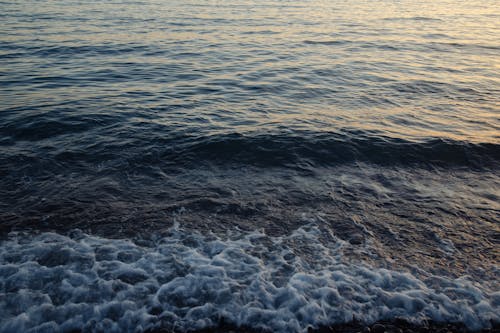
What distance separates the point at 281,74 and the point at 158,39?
10454 mm

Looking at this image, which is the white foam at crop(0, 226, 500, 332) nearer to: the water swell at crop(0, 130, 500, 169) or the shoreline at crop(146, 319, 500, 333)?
the shoreline at crop(146, 319, 500, 333)

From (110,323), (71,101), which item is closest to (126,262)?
(110,323)

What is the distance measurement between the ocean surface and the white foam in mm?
24

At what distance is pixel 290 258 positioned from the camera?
241 inches

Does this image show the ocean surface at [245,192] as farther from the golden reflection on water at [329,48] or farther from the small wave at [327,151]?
the golden reflection on water at [329,48]

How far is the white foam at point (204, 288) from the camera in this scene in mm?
4957

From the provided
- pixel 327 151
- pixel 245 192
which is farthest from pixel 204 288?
pixel 327 151

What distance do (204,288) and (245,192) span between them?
286 centimetres

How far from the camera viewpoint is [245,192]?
8.00m

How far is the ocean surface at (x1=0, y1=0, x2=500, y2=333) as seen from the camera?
17.2 feet

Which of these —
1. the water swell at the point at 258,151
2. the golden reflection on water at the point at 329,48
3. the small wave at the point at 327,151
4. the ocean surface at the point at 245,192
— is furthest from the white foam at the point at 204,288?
the golden reflection on water at the point at 329,48

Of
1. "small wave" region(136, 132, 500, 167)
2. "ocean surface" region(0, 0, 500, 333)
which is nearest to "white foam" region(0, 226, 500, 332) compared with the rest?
"ocean surface" region(0, 0, 500, 333)

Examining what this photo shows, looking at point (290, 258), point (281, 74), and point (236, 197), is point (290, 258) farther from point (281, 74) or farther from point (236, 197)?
point (281, 74)

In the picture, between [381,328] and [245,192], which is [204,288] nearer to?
[381,328]
